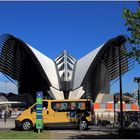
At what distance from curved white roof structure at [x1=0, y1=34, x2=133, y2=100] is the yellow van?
163ft

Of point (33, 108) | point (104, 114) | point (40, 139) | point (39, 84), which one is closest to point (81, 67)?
point (39, 84)

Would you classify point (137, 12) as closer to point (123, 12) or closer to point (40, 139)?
point (123, 12)

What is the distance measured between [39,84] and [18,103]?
629 centimetres

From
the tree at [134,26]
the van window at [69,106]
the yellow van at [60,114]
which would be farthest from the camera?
the van window at [69,106]

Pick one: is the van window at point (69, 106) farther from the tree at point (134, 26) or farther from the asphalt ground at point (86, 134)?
the tree at point (134, 26)

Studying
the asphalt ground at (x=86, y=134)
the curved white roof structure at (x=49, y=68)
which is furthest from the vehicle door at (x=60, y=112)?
the curved white roof structure at (x=49, y=68)

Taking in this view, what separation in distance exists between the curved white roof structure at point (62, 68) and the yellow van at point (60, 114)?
49.7 meters

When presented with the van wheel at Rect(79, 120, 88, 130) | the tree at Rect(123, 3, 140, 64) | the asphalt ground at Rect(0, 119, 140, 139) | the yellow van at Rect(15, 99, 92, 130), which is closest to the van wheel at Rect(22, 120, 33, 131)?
the yellow van at Rect(15, 99, 92, 130)

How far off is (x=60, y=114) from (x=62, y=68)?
62.5 metres

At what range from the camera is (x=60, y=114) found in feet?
97.0

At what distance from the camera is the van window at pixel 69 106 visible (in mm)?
29781

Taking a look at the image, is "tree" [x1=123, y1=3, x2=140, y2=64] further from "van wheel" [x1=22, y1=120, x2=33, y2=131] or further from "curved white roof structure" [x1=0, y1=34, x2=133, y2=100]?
"curved white roof structure" [x1=0, y1=34, x2=133, y2=100]

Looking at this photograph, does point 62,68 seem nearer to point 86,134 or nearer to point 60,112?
point 60,112

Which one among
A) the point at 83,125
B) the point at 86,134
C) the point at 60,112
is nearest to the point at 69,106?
the point at 60,112
